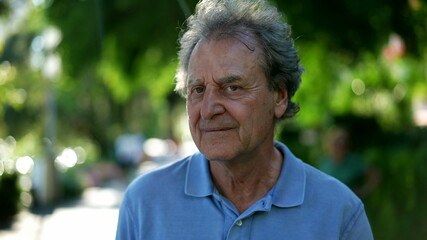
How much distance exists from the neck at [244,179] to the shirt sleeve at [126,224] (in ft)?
0.96

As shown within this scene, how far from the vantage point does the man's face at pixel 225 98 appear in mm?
1994

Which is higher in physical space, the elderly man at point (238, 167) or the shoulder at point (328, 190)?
the elderly man at point (238, 167)

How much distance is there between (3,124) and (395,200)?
18931 mm

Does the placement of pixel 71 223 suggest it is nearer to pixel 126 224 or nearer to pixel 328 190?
pixel 126 224

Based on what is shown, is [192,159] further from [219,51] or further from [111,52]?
[111,52]

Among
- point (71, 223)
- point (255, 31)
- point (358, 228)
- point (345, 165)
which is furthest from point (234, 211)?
point (71, 223)

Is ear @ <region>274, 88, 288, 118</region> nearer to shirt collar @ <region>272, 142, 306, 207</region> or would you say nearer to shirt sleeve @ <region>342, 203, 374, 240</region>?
shirt collar @ <region>272, 142, 306, 207</region>

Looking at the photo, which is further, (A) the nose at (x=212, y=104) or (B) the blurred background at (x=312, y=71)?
(B) the blurred background at (x=312, y=71)

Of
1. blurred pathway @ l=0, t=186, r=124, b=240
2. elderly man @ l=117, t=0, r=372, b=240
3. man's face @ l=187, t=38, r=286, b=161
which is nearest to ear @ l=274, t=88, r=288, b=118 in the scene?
elderly man @ l=117, t=0, r=372, b=240

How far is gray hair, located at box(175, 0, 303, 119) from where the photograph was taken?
206 cm

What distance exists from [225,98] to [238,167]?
250 millimetres

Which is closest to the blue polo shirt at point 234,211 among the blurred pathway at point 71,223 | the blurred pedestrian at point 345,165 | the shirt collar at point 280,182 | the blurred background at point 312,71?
the shirt collar at point 280,182

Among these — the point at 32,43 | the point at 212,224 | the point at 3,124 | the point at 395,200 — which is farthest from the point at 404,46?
the point at 3,124

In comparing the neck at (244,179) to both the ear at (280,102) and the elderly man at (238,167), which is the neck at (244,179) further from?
the ear at (280,102)
